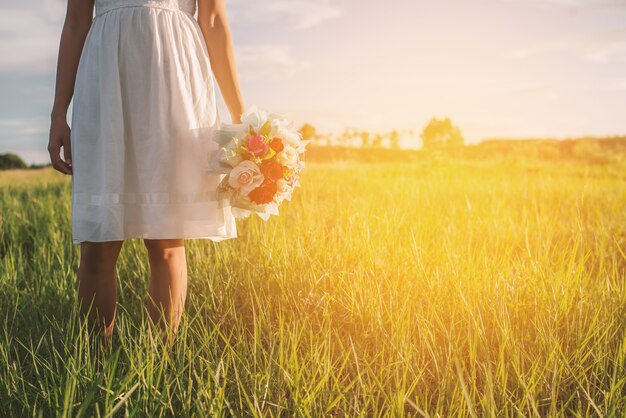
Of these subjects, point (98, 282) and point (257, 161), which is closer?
point (257, 161)

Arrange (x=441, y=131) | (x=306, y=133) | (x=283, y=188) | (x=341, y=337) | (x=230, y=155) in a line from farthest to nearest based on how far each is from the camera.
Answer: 1. (x=441, y=131)
2. (x=306, y=133)
3. (x=341, y=337)
4. (x=283, y=188)
5. (x=230, y=155)

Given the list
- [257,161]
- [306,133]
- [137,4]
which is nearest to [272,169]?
[257,161]

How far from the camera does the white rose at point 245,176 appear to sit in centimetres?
154

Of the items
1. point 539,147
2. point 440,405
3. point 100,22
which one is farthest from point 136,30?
point 539,147

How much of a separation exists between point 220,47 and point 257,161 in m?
0.44

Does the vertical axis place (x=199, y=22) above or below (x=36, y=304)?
above

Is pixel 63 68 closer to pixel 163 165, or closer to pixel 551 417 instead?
pixel 163 165

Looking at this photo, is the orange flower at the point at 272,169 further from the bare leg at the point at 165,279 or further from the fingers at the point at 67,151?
the fingers at the point at 67,151

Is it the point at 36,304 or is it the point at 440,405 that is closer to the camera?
the point at 440,405

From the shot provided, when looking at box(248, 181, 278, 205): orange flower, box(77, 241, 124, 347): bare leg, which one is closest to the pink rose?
box(248, 181, 278, 205): orange flower

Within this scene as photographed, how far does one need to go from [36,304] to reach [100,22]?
1.20m

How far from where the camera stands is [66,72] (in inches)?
66.5

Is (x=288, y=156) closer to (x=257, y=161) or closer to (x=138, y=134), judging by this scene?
(x=257, y=161)

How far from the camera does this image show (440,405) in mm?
1342
